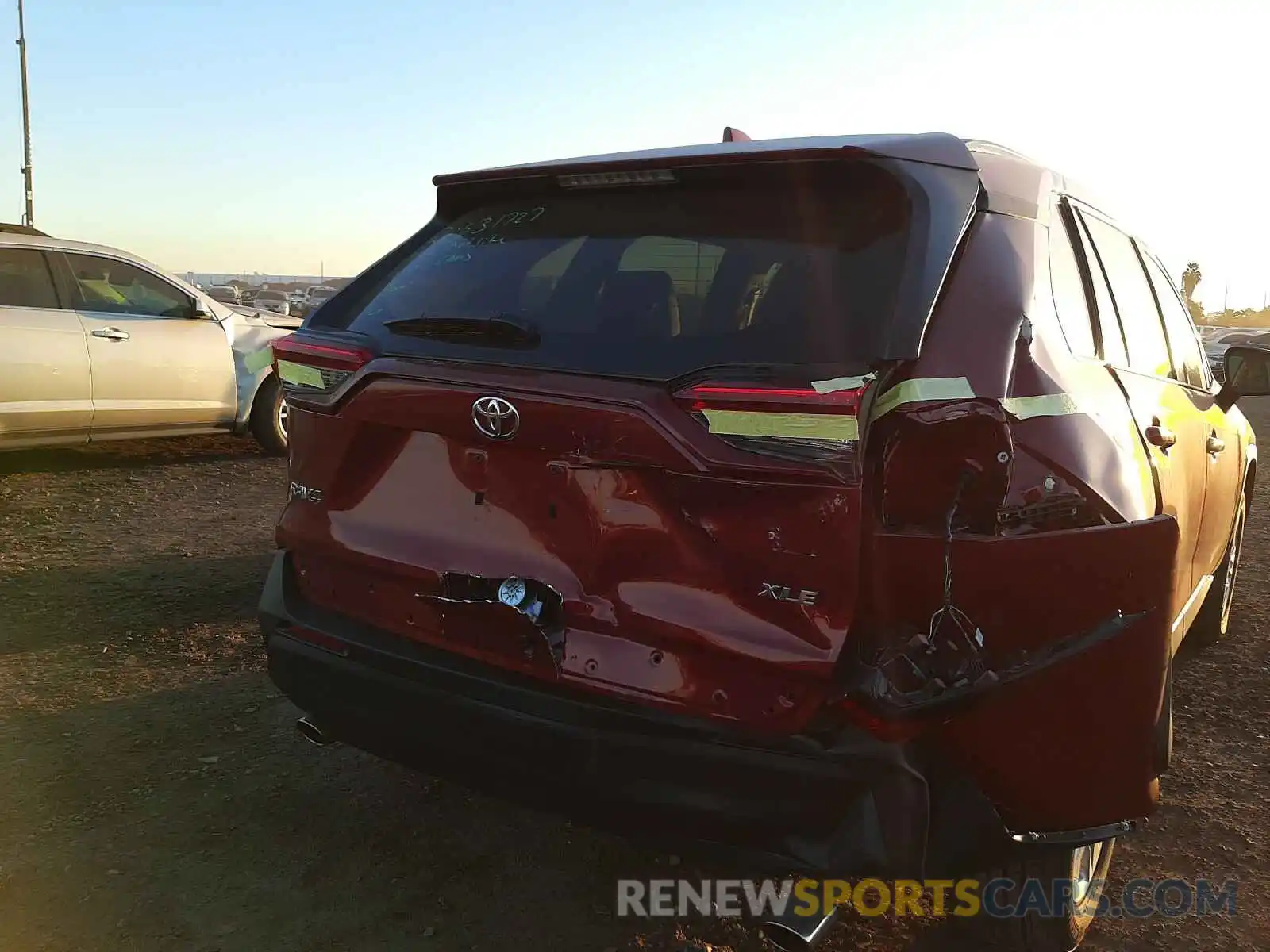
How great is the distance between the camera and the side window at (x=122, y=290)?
23.4 ft

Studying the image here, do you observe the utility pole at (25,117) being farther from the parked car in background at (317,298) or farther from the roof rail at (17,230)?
the roof rail at (17,230)

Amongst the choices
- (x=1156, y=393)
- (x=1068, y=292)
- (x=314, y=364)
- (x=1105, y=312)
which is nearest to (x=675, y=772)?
(x=314, y=364)

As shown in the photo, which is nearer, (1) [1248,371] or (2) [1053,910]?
(2) [1053,910]

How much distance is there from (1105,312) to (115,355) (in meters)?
6.83

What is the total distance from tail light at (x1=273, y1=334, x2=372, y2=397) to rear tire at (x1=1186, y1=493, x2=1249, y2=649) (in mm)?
3755

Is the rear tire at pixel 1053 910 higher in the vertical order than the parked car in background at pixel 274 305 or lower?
lower

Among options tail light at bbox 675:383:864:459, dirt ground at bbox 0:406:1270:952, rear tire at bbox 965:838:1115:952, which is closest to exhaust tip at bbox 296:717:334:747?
dirt ground at bbox 0:406:1270:952

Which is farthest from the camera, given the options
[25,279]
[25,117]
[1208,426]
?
[25,117]

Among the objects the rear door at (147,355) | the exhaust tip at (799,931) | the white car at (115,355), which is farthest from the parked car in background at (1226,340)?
the exhaust tip at (799,931)

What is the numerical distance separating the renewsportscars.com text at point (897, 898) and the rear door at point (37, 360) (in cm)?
603

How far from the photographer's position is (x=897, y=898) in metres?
2.59

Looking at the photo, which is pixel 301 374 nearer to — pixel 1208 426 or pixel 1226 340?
pixel 1208 426

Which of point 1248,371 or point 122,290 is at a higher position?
point 122,290

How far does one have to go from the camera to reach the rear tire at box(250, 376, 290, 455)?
8180 mm
